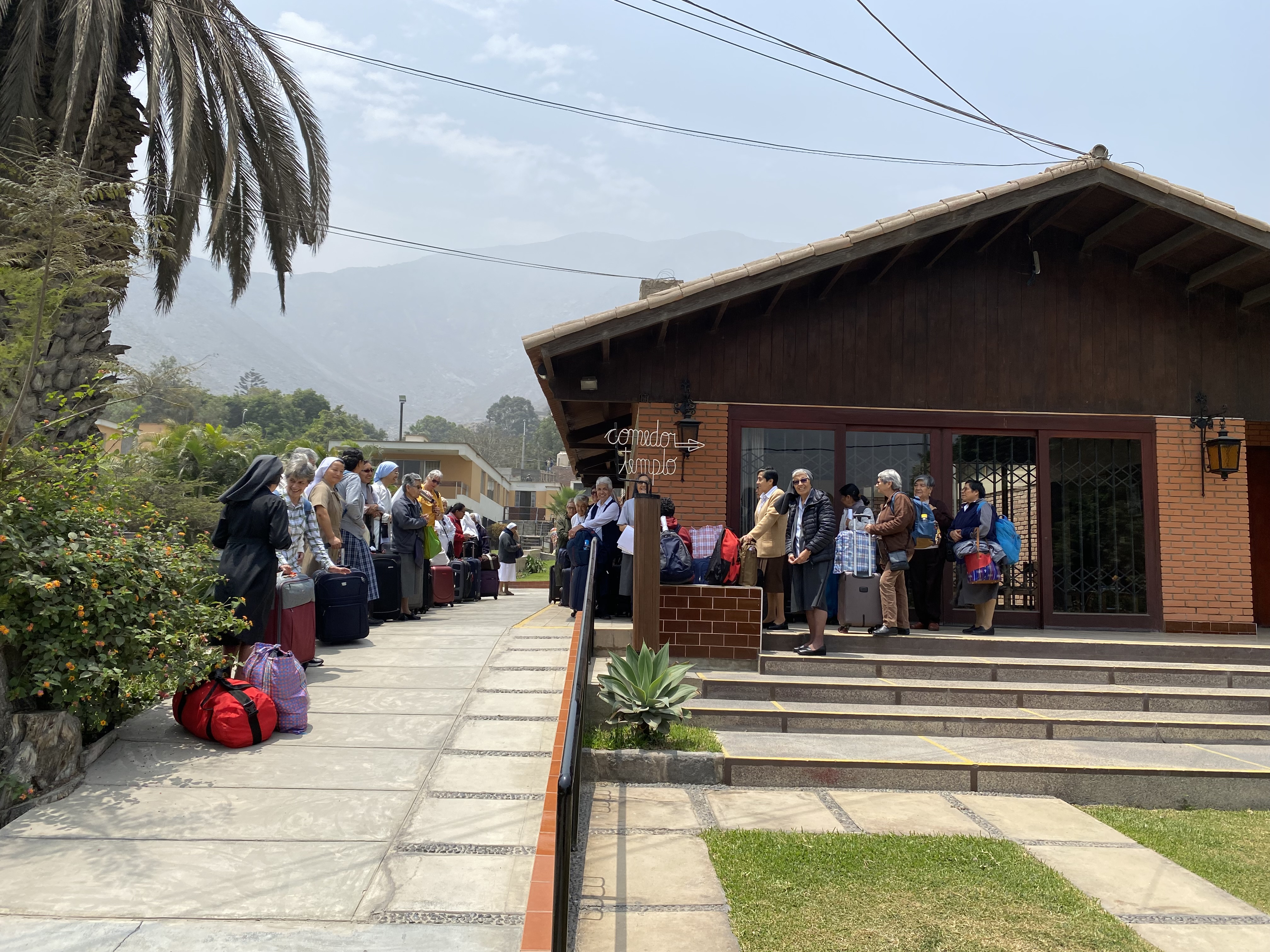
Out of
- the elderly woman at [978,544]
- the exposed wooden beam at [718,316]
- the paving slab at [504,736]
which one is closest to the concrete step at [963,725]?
the paving slab at [504,736]

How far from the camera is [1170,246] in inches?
397

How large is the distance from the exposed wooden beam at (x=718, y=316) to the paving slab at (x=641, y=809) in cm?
547

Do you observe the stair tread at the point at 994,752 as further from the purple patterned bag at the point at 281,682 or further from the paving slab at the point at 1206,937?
the purple patterned bag at the point at 281,682

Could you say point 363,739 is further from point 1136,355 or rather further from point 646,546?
point 1136,355

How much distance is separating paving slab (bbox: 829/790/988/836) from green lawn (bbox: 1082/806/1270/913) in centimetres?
94

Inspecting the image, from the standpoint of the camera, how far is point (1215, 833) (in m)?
5.36

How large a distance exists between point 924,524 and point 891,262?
3090 millimetres

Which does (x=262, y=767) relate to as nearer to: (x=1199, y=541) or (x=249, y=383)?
(x=1199, y=541)

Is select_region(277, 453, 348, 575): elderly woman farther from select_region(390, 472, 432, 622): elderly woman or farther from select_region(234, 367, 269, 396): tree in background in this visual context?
select_region(234, 367, 269, 396): tree in background

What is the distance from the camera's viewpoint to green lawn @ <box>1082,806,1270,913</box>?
15.1ft

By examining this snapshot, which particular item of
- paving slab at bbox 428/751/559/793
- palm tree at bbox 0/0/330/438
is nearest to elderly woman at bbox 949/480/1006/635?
paving slab at bbox 428/751/559/793

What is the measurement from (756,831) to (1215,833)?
9.08 feet

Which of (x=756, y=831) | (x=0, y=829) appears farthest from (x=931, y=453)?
(x=0, y=829)

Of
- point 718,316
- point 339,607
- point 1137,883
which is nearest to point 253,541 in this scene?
point 339,607
